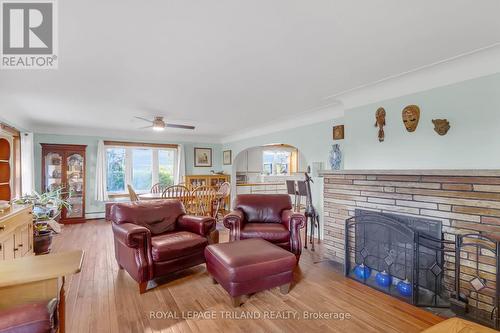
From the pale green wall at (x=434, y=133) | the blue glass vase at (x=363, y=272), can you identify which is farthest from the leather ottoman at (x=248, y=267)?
the pale green wall at (x=434, y=133)

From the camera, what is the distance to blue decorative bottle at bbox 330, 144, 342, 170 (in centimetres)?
369

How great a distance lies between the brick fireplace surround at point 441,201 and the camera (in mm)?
2027

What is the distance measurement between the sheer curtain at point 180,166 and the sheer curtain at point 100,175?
5.88 feet

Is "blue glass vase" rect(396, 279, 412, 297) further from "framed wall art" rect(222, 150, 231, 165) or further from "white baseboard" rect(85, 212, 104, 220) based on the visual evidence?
"white baseboard" rect(85, 212, 104, 220)

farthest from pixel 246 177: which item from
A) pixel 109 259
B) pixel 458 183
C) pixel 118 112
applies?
pixel 458 183

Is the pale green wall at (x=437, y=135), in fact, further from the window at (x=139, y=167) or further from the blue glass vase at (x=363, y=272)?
the window at (x=139, y=167)

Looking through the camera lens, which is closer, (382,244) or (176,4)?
(176,4)

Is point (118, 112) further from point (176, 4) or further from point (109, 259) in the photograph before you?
point (176, 4)

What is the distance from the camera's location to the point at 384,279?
2.61m

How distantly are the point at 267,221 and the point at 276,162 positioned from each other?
4732mm

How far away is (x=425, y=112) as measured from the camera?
2609 mm

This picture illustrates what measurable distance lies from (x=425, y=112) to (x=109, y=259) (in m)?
4.38

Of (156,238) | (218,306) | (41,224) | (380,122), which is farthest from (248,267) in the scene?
(41,224)

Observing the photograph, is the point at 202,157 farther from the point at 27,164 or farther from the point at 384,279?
the point at 384,279
